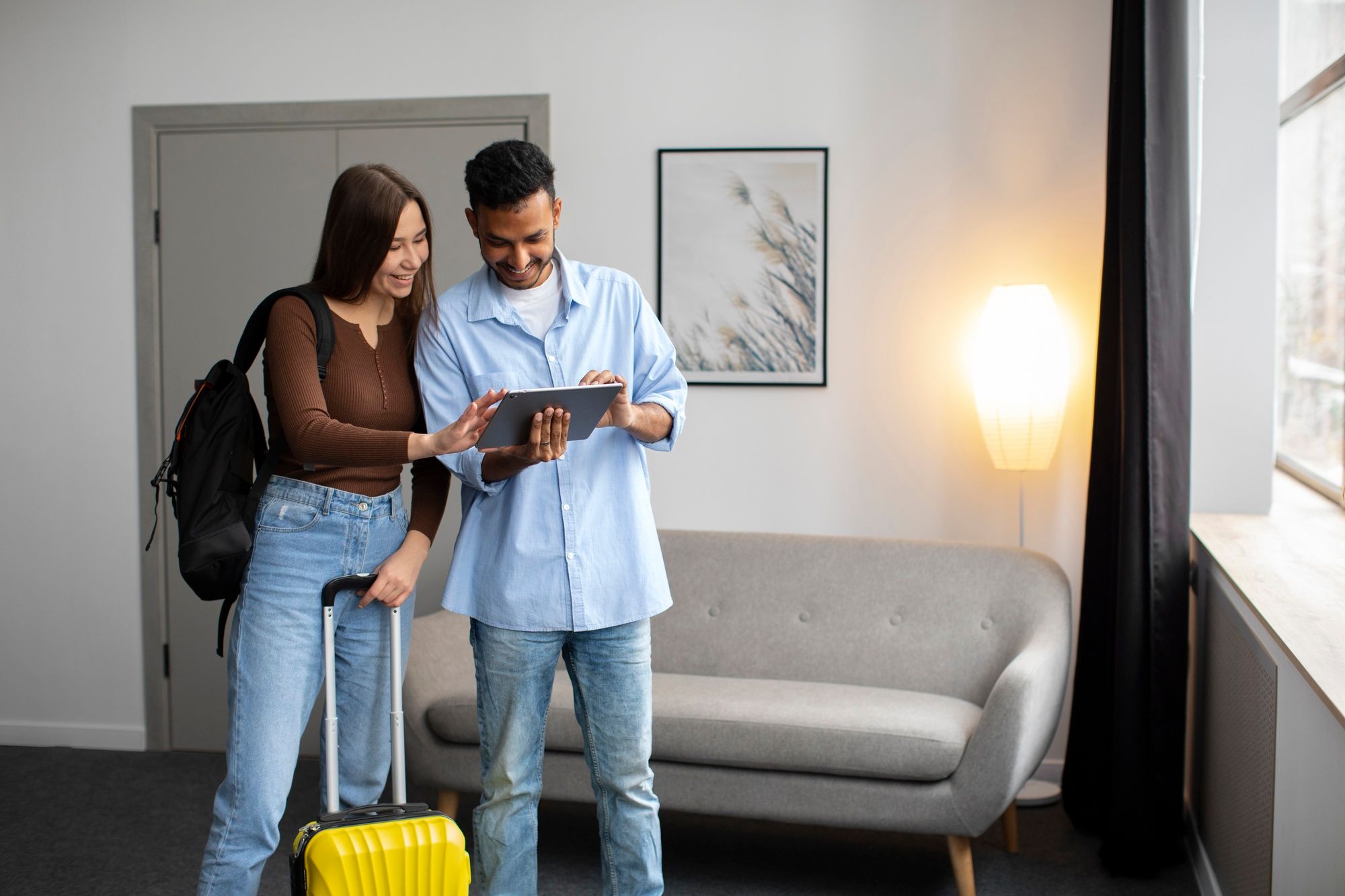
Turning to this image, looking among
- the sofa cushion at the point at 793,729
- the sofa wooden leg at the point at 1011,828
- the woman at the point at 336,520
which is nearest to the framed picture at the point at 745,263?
the sofa cushion at the point at 793,729

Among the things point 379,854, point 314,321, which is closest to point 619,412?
point 314,321

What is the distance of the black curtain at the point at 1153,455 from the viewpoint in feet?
8.77

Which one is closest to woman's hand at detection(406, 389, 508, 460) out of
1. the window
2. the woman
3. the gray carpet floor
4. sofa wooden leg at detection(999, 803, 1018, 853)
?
the woman

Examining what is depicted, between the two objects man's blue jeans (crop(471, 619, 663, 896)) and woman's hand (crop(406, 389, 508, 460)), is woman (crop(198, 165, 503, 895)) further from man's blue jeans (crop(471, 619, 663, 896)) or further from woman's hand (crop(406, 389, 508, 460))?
man's blue jeans (crop(471, 619, 663, 896))

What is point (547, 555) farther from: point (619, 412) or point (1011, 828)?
point (1011, 828)

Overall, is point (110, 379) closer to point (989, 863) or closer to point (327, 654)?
point (327, 654)

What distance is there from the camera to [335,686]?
1.93 meters

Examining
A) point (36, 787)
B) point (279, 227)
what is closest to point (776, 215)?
point (279, 227)

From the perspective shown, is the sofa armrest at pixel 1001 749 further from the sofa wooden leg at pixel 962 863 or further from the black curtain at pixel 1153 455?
the black curtain at pixel 1153 455

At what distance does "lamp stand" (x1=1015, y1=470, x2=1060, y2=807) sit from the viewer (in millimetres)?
3250

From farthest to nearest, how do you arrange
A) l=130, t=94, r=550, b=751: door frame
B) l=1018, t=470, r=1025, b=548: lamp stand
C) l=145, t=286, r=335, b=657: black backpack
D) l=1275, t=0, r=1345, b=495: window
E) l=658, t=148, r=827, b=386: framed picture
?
1. l=130, t=94, r=550, b=751: door frame
2. l=658, t=148, r=827, b=386: framed picture
3. l=1018, t=470, r=1025, b=548: lamp stand
4. l=1275, t=0, r=1345, b=495: window
5. l=145, t=286, r=335, b=657: black backpack

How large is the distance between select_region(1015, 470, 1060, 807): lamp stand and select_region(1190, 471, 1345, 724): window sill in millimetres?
524

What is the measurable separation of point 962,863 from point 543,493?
4.67 ft

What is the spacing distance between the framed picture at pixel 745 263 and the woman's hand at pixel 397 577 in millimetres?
1688
